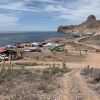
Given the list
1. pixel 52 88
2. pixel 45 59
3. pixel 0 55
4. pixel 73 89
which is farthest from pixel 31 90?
pixel 0 55

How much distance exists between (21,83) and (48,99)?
4.41 m

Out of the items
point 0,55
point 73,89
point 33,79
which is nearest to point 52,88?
point 73,89

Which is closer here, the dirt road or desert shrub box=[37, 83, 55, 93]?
the dirt road

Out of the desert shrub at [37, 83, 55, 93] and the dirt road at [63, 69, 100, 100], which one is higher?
the desert shrub at [37, 83, 55, 93]

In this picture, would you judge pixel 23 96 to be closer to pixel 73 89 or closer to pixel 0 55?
pixel 73 89

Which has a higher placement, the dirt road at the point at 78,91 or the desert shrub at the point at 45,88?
the desert shrub at the point at 45,88

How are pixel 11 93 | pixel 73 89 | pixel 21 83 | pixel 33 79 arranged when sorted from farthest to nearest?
pixel 33 79 < pixel 21 83 < pixel 73 89 < pixel 11 93

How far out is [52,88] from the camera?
1623cm

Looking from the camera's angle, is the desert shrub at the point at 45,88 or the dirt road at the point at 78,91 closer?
the dirt road at the point at 78,91

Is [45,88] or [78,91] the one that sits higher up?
[45,88]

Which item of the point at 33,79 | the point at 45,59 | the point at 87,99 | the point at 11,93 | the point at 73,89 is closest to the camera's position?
the point at 87,99

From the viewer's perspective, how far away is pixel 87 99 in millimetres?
13898

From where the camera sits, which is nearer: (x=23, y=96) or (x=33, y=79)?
(x=23, y=96)

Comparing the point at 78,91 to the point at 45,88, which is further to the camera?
the point at 45,88
